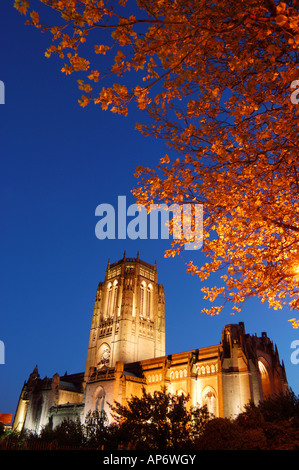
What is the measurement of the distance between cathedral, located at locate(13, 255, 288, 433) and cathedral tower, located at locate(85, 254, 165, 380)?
179 mm

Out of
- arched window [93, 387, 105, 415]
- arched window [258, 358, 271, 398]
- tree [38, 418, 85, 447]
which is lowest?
tree [38, 418, 85, 447]

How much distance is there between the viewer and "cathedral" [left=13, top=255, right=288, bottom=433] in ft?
137

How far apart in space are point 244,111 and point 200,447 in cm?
1311

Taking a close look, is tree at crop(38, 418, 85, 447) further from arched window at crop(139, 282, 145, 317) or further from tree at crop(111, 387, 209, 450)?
arched window at crop(139, 282, 145, 317)

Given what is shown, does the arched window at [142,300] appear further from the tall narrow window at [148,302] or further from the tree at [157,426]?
the tree at [157,426]

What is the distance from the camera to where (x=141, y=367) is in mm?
53938

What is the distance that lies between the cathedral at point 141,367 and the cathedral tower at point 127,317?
18cm

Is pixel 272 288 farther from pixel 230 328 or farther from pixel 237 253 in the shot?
pixel 230 328

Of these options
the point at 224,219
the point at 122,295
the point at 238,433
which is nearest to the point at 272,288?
the point at 224,219

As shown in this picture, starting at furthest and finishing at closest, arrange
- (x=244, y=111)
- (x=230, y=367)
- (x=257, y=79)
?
1. (x=230, y=367)
2. (x=244, y=111)
3. (x=257, y=79)

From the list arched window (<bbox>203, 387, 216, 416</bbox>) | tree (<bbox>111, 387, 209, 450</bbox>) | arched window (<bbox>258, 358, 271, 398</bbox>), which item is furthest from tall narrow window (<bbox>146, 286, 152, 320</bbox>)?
tree (<bbox>111, 387, 209, 450</bbox>)

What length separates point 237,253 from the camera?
13.9 metres

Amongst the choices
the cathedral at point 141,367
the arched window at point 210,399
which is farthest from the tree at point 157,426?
the arched window at point 210,399
